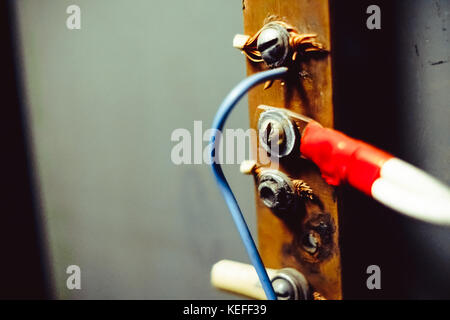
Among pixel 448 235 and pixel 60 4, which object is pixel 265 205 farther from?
pixel 60 4

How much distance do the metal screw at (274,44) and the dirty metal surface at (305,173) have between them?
0.04 feet

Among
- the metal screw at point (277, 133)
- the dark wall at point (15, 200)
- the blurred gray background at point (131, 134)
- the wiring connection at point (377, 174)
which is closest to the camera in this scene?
the wiring connection at point (377, 174)

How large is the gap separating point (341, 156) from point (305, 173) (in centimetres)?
6

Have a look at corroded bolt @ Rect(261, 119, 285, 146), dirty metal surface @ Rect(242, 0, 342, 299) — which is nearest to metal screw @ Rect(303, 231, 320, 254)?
dirty metal surface @ Rect(242, 0, 342, 299)

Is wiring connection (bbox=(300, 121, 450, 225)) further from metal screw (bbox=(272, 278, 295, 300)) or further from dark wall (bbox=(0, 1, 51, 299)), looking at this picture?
dark wall (bbox=(0, 1, 51, 299))

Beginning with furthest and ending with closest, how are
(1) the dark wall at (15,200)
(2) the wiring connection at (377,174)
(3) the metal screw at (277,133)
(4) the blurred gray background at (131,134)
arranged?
(1) the dark wall at (15,200) < (4) the blurred gray background at (131,134) < (3) the metal screw at (277,133) < (2) the wiring connection at (377,174)

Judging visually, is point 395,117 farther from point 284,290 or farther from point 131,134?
point 131,134

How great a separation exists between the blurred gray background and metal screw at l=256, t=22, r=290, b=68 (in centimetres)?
21

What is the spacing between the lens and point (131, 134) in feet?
2.50

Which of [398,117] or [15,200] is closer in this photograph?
[398,117]

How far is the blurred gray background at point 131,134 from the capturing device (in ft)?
2.11

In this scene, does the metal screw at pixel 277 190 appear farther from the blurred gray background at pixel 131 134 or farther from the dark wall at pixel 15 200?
the dark wall at pixel 15 200

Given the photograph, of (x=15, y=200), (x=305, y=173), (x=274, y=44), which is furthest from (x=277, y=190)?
(x=15, y=200)

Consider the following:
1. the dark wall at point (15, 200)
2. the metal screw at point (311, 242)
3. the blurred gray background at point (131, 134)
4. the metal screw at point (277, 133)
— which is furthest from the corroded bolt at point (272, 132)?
the dark wall at point (15, 200)
